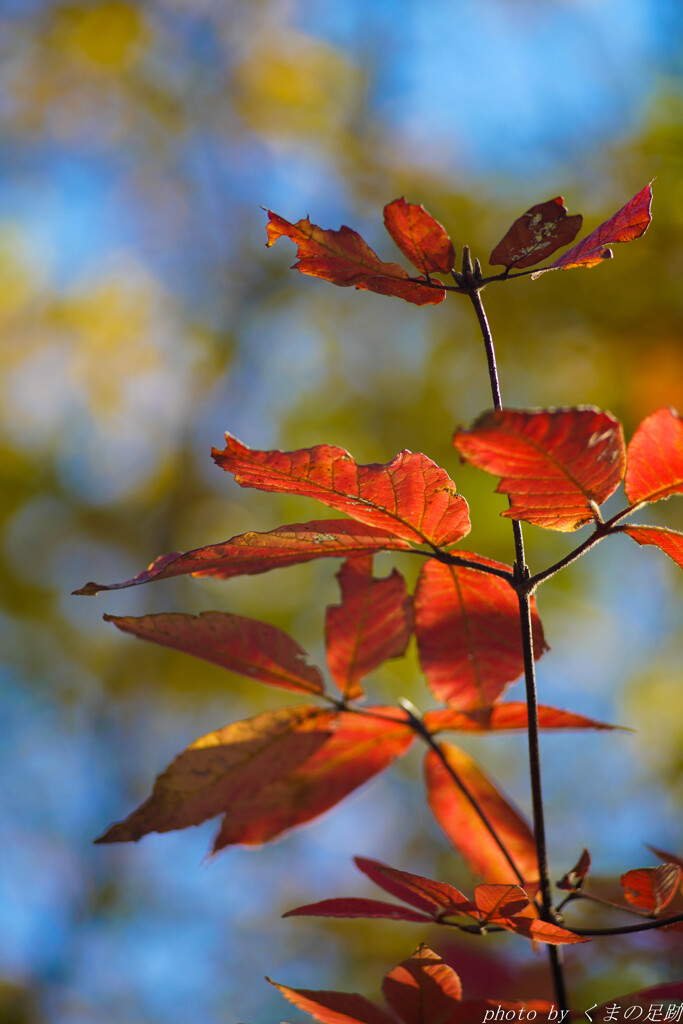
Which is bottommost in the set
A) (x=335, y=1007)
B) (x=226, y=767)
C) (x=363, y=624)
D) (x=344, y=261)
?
(x=335, y=1007)

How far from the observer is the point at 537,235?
371mm

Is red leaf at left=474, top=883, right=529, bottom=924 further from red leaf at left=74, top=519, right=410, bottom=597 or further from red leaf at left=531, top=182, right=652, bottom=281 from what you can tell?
red leaf at left=531, top=182, right=652, bottom=281

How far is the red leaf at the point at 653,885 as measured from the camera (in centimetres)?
36

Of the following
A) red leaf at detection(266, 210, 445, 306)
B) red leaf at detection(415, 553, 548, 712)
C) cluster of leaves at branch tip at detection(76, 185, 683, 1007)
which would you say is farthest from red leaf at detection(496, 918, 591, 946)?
red leaf at detection(266, 210, 445, 306)

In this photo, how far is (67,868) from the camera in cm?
299

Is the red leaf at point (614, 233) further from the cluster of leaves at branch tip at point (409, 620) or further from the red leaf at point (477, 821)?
the red leaf at point (477, 821)

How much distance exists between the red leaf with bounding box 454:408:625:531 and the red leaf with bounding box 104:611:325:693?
0.19 m

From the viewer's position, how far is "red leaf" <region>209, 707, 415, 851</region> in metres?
0.45

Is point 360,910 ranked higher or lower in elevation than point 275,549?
lower

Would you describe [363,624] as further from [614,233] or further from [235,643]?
[614,233]

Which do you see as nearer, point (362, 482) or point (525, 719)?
point (362, 482)

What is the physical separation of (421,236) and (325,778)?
1.18ft

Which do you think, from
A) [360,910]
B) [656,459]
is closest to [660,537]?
[656,459]

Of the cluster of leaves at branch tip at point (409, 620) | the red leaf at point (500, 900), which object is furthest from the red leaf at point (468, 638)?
the red leaf at point (500, 900)
